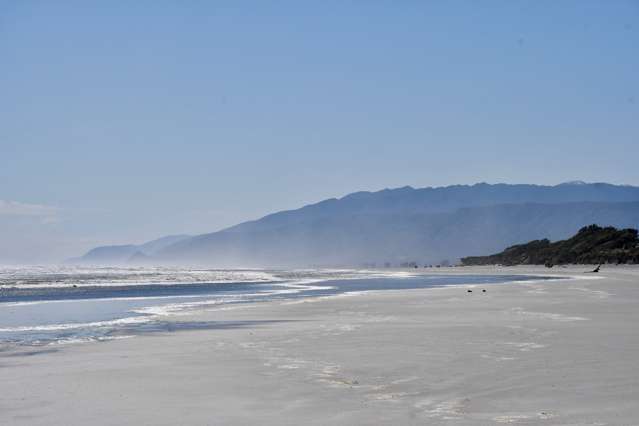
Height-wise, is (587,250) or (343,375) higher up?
(587,250)

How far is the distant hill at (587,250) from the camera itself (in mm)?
75875

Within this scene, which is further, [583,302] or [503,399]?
[583,302]

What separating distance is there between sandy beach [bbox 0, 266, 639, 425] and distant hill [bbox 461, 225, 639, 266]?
58.9 metres

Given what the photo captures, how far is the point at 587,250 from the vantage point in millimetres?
84500

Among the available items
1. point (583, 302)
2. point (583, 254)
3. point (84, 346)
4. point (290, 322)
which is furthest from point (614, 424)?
point (583, 254)

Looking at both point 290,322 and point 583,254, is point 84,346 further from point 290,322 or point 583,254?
point 583,254

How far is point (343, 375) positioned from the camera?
11688mm

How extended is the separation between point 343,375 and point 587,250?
78.0 m

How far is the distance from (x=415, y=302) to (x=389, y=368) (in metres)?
17.3

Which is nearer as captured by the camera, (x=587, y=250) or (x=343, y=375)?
(x=343, y=375)

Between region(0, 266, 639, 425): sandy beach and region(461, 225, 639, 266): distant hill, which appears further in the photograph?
region(461, 225, 639, 266): distant hill

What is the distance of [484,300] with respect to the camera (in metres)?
29.7

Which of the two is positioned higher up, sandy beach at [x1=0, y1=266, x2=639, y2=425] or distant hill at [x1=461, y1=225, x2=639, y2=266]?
distant hill at [x1=461, y1=225, x2=639, y2=266]

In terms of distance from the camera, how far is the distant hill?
75.9 meters
